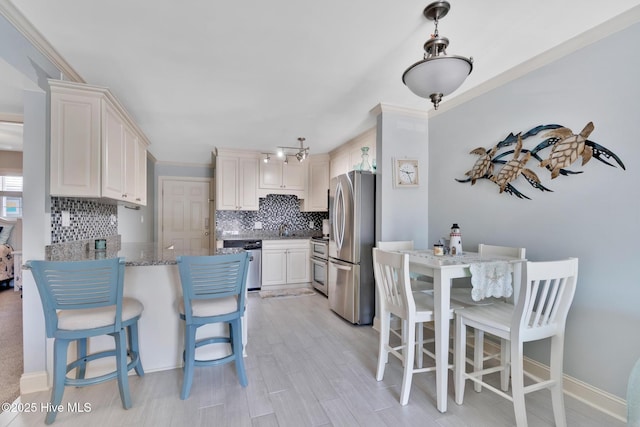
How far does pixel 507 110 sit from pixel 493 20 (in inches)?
34.6

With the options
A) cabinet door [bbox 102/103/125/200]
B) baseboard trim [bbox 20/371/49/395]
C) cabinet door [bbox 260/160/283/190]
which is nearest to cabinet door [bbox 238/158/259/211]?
cabinet door [bbox 260/160/283/190]

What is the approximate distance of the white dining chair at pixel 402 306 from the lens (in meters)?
1.83

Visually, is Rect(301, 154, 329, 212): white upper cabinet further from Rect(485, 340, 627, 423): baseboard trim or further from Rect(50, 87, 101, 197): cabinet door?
Rect(485, 340, 627, 423): baseboard trim

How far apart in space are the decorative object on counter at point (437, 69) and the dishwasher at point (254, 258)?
365cm

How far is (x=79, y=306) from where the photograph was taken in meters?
1.62

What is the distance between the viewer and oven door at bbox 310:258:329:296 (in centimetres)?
434

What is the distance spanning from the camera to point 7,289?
14.9 ft

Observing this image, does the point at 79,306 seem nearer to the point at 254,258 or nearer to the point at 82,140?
the point at 82,140

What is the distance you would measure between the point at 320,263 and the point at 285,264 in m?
0.65

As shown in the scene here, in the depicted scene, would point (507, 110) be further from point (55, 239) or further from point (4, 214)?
point (4, 214)

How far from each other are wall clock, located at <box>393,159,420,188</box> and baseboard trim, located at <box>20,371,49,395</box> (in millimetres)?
3284

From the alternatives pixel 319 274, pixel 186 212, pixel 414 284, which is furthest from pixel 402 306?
pixel 186 212

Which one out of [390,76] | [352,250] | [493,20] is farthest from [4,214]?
[493,20]

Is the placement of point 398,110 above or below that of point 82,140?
above
